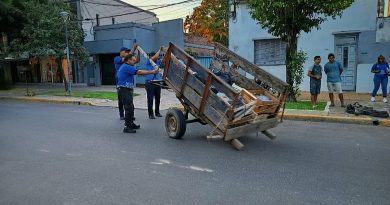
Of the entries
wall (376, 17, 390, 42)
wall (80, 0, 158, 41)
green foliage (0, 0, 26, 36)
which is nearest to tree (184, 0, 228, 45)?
wall (80, 0, 158, 41)

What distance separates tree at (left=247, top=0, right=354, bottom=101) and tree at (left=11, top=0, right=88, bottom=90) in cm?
1099

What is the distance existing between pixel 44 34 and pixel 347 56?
14079mm

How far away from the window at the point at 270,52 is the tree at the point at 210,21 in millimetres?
13879

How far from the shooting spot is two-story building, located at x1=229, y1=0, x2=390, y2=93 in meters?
14.4

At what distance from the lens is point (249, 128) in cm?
616

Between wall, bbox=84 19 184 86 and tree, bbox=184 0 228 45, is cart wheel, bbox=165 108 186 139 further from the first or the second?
tree, bbox=184 0 228 45

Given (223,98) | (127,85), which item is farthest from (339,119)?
(127,85)

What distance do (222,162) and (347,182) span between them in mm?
1835

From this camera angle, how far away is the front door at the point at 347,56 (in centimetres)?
1495

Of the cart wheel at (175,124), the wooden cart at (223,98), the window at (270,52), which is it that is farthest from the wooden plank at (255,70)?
the window at (270,52)

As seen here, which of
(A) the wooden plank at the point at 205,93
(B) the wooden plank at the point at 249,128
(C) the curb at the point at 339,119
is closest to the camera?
(B) the wooden plank at the point at 249,128

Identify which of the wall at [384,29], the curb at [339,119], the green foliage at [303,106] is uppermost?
the wall at [384,29]

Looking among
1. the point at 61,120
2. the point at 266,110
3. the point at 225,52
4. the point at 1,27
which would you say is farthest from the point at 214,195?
the point at 1,27

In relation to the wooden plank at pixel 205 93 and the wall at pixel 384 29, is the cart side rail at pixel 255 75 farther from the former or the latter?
the wall at pixel 384 29
